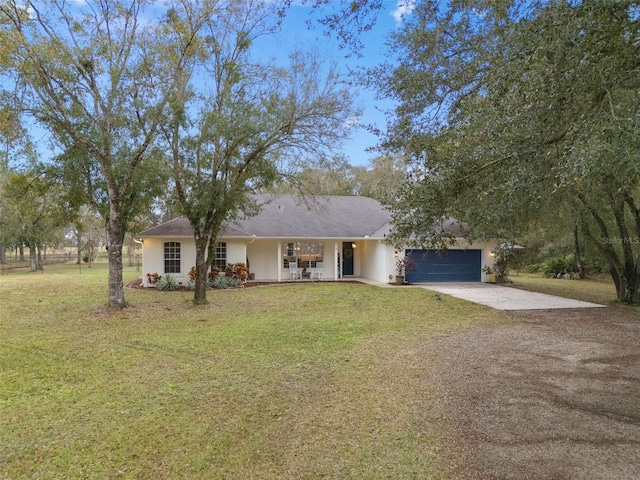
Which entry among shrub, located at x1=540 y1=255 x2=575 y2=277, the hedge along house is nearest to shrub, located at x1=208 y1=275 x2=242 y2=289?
the hedge along house

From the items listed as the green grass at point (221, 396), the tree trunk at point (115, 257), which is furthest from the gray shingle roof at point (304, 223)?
the green grass at point (221, 396)

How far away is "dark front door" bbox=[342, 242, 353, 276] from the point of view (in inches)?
854

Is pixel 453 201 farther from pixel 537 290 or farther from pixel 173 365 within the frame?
pixel 537 290

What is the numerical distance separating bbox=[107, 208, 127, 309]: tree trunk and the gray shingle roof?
227 inches

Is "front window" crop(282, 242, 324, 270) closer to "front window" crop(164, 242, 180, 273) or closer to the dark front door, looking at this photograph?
the dark front door

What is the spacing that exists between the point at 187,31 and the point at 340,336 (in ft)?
29.0

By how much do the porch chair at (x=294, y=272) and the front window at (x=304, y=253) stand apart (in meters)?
0.46

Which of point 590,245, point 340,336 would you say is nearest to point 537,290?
point 590,245

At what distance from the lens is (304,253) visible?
20344mm

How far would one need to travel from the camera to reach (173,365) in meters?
6.45

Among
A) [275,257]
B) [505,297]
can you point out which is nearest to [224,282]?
[275,257]

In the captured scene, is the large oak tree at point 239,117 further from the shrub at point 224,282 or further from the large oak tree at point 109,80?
the shrub at point 224,282

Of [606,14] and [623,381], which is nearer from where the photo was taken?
[606,14]

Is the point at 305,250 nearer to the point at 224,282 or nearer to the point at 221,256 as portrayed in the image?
the point at 221,256
